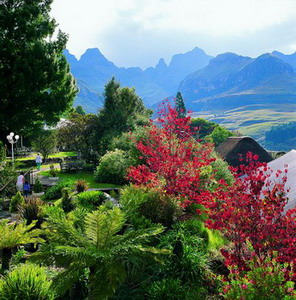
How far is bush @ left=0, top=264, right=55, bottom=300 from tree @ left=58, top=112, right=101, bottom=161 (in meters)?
25.7

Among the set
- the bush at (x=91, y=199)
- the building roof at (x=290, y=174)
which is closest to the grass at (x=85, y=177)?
the bush at (x=91, y=199)

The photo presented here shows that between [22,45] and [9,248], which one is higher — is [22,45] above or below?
above

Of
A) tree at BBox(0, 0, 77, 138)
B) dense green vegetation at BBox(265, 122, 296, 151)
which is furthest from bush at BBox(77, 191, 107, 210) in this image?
dense green vegetation at BBox(265, 122, 296, 151)

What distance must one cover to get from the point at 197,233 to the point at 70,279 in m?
4.59

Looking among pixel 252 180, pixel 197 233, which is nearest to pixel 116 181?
pixel 197 233

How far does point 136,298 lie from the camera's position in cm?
649

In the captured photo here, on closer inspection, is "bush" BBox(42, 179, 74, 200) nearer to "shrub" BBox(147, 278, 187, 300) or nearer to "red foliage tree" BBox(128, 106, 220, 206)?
"red foliage tree" BBox(128, 106, 220, 206)

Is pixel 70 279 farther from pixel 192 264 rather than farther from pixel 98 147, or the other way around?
pixel 98 147

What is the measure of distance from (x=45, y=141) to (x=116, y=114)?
8142mm

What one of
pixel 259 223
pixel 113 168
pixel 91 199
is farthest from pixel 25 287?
pixel 113 168

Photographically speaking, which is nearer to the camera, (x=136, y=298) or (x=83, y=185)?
(x=136, y=298)

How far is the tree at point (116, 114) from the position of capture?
32.5m

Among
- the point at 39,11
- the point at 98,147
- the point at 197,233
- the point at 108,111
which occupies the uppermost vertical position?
the point at 39,11

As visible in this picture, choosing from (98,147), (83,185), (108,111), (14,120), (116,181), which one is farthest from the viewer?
(108,111)
